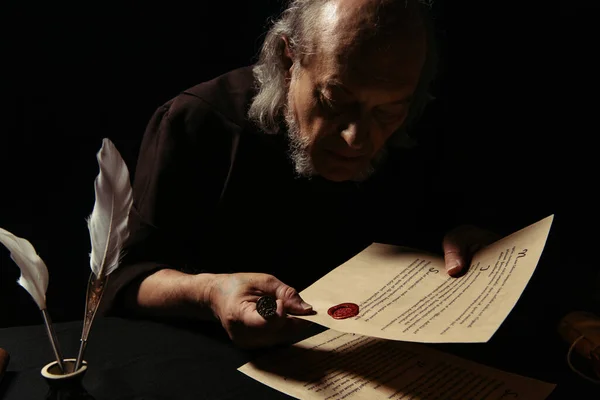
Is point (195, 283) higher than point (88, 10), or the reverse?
point (88, 10)

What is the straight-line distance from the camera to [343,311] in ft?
3.05

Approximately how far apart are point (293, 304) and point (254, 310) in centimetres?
7

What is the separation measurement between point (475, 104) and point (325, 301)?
1176 millimetres

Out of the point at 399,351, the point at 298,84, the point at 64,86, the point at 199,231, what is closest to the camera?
the point at 399,351

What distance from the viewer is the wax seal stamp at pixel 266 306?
924 millimetres

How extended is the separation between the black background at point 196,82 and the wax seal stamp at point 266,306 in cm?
96

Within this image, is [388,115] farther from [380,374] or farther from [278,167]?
[380,374]

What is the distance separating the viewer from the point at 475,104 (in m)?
1.89

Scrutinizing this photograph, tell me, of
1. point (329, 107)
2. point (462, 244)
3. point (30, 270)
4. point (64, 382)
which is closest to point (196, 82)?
point (329, 107)

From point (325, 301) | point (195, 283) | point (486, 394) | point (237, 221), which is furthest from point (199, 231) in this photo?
point (486, 394)

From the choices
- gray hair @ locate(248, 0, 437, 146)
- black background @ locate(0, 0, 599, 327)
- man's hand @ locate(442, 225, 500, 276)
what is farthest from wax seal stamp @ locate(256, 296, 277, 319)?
black background @ locate(0, 0, 599, 327)

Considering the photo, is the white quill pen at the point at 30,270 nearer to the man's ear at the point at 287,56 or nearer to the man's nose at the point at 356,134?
the man's nose at the point at 356,134

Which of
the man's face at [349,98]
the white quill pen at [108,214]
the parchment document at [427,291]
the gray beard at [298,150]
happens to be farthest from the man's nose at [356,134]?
the white quill pen at [108,214]

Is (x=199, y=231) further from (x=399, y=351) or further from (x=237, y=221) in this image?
(x=399, y=351)
